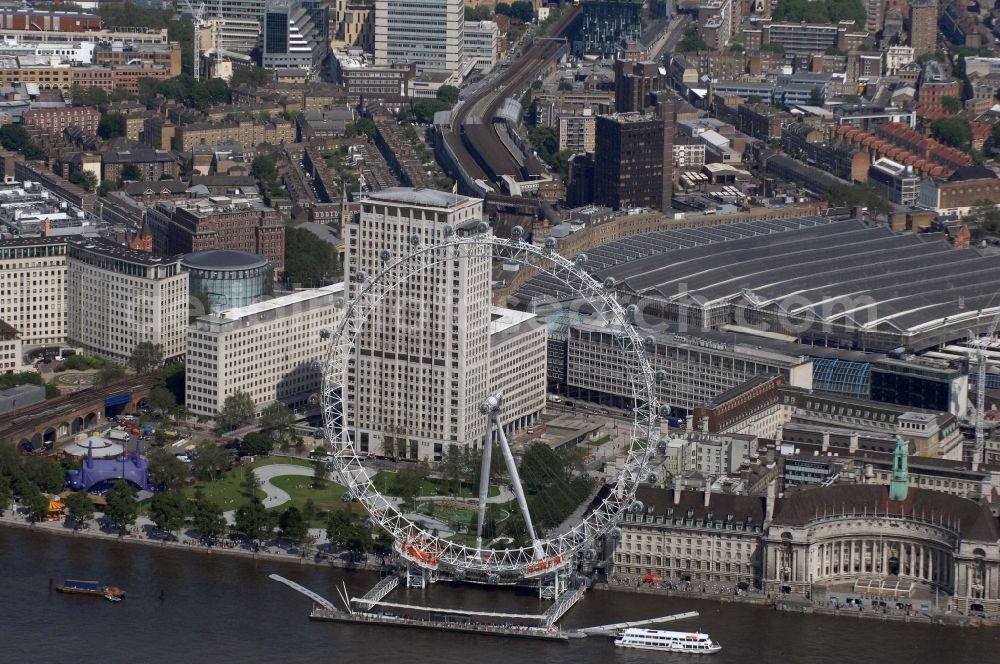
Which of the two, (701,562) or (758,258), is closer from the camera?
(701,562)

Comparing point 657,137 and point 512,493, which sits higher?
point 657,137

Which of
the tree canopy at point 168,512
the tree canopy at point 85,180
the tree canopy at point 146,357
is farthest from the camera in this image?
the tree canopy at point 85,180

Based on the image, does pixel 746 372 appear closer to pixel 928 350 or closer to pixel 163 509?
pixel 928 350

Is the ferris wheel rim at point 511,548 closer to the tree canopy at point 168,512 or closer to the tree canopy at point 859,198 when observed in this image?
the tree canopy at point 168,512

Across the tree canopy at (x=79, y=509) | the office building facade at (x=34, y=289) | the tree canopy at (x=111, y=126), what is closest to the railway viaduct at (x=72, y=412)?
the tree canopy at (x=79, y=509)

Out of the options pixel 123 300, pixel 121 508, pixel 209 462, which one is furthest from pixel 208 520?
pixel 123 300

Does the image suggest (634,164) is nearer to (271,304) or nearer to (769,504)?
(271,304)

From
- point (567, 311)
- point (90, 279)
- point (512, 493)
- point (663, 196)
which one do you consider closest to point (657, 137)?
point (663, 196)
